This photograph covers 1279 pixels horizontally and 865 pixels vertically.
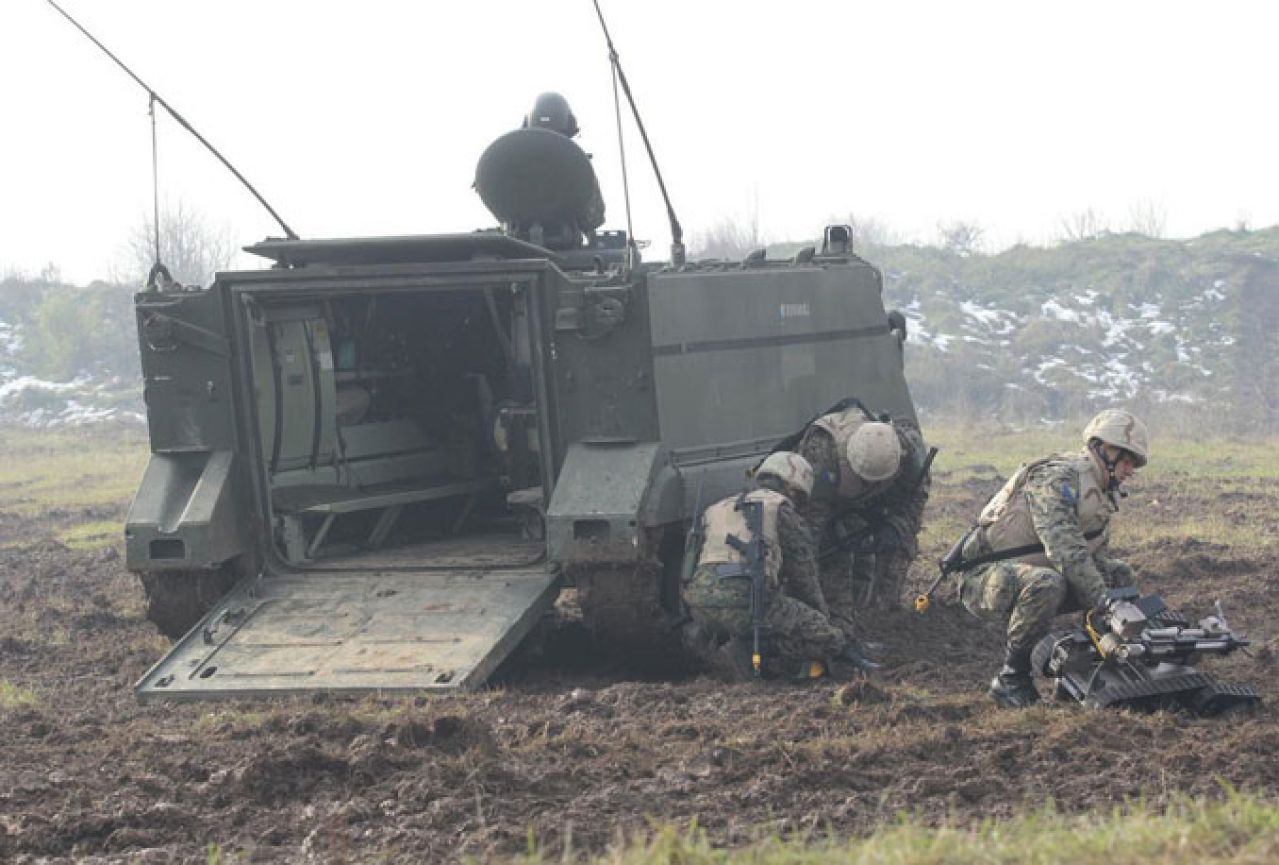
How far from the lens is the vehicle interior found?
10398mm

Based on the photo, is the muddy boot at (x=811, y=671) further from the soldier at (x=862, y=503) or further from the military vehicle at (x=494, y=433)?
the military vehicle at (x=494, y=433)

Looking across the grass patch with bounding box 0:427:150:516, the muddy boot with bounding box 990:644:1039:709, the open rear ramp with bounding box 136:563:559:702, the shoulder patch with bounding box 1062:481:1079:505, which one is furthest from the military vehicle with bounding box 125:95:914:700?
the grass patch with bounding box 0:427:150:516

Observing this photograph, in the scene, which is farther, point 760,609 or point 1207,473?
point 1207,473

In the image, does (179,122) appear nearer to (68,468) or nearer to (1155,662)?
(1155,662)

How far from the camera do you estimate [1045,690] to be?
842cm

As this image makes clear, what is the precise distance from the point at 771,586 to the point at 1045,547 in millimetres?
1271

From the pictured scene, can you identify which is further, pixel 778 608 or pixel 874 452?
pixel 874 452

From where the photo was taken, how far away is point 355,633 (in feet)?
30.5

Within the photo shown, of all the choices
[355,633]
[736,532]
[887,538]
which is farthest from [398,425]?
[736,532]

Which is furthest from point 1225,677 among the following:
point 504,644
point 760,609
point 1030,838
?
point 1030,838

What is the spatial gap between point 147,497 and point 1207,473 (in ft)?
42.7

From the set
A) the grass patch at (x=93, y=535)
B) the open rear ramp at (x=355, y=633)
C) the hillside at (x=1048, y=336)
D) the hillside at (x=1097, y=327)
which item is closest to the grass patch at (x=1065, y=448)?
the hillside at (x=1048, y=336)

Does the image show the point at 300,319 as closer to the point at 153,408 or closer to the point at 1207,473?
the point at 153,408

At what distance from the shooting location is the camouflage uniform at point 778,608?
8812 millimetres
